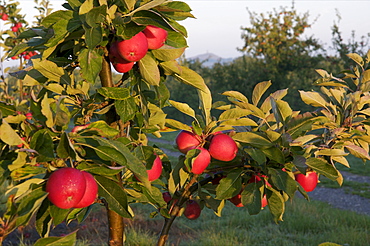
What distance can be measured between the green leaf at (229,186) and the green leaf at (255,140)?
132 mm

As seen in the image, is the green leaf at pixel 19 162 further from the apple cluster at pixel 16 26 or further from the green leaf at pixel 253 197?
the apple cluster at pixel 16 26

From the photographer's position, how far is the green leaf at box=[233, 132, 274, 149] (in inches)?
47.7

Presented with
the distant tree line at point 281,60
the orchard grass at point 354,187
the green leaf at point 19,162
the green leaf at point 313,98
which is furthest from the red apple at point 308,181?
the distant tree line at point 281,60

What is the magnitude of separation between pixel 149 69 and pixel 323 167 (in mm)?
678

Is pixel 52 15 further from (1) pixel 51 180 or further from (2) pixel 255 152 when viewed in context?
(2) pixel 255 152

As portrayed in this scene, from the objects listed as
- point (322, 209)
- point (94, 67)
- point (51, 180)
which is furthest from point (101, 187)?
point (322, 209)

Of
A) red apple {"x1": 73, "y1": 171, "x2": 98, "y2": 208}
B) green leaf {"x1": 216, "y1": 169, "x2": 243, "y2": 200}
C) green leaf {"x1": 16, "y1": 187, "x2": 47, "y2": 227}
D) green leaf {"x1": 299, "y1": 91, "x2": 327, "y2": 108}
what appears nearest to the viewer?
green leaf {"x1": 16, "y1": 187, "x2": 47, "y2": 227}

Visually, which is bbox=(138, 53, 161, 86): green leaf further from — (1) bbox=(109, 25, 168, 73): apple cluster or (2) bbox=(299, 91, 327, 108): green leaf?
(2) bbox=(299, 91, 327, 108): green leaf

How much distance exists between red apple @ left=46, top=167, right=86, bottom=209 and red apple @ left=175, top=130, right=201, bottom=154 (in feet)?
1.61

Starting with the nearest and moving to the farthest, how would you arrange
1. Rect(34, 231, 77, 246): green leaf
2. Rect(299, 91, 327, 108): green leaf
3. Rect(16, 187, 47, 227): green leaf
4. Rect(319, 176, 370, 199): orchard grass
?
1. Rect(34, 231, 77, 246): green leaf
2. Rect(16, 187, 47, 227): green leaf
3. Rect(299, 91, 327, 108): green leaf
4. Rect(319, 176, 370, 199): orchard grass

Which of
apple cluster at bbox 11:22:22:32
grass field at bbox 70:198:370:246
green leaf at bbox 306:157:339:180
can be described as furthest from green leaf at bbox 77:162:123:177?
apple cluster at bbox 11:22:22:32

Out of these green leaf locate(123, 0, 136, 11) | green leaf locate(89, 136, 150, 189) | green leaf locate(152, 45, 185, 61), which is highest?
green leaf locate(123, 0, 136, 11)

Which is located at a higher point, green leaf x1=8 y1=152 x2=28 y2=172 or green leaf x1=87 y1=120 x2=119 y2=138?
green leaf x1=87 y1=120 x2=119 y2=138

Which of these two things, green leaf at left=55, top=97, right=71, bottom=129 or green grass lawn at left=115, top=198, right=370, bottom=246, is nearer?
green leaf at left=55, top=97, right=71, bottom=129
